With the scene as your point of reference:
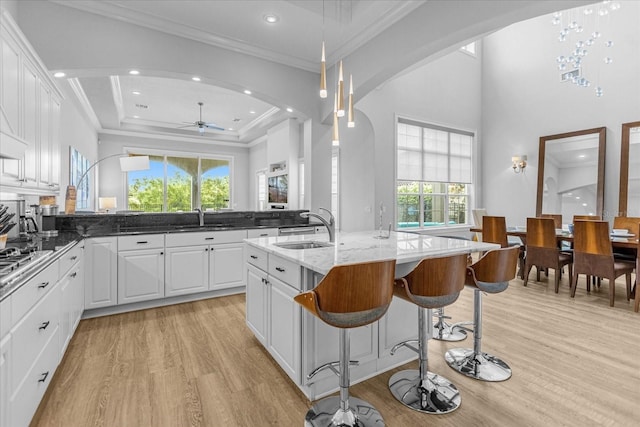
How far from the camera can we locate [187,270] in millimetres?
3791

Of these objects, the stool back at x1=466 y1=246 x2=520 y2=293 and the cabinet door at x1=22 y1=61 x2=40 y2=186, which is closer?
the stool back at x1=466 y1=246 x2=520 y2=293

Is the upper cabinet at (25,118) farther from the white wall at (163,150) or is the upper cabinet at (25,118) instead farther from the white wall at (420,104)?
the white wall at (163,150)

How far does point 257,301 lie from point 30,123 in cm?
228

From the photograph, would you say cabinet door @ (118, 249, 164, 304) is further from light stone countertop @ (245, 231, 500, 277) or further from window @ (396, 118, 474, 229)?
window @ (396, 118, 474, 229)

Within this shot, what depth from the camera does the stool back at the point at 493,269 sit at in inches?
87.4

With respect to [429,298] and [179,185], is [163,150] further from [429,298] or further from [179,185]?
[429,298]

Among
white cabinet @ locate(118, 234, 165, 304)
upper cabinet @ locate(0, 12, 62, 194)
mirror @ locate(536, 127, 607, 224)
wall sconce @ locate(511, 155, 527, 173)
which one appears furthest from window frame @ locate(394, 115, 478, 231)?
upper cabinet @ locate(0, 12, 62, 194)

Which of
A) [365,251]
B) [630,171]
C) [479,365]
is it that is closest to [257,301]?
[365,251]

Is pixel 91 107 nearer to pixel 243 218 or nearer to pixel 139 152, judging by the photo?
pixel 139 152

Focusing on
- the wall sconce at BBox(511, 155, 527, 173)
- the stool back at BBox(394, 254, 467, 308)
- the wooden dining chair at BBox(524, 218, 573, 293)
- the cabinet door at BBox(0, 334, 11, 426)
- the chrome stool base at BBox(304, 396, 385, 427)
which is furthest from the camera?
the wall sconce at BBox(511, 155, 527, 173)

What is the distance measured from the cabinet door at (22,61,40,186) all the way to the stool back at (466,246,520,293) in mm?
3379

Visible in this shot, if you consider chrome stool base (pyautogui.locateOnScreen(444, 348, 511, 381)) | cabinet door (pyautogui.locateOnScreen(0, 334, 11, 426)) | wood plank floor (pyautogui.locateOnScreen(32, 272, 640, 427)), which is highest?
cabinet door (pyautogui.locateOnScreen(0, 334, 11, 426))

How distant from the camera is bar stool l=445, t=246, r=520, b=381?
2.22 m

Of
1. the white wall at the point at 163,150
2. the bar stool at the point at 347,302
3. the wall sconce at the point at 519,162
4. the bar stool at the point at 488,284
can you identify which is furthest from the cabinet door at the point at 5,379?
the wall sconce at the point at 519,162
